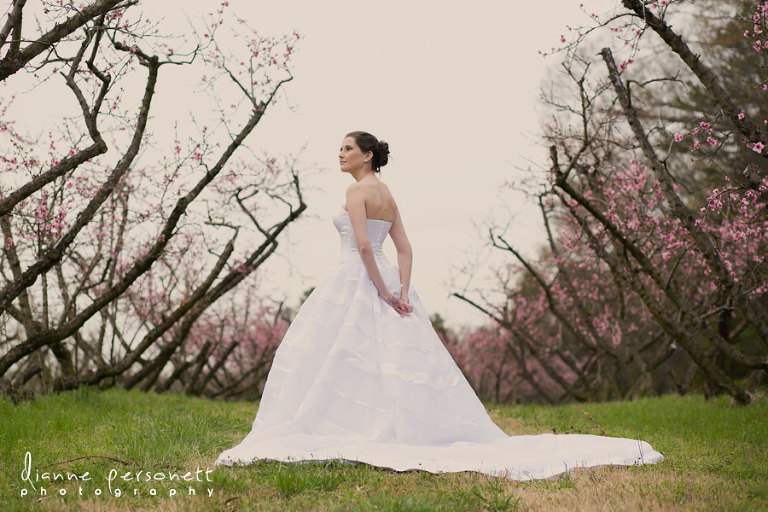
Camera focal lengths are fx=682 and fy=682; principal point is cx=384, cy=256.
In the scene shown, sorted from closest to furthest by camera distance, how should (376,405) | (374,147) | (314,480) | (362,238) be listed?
(314,480) < (376,405) < (362,238) < (374,147)

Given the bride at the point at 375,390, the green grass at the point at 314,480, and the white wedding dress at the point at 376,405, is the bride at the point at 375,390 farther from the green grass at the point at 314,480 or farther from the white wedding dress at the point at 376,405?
the green grass at the point at 314,480

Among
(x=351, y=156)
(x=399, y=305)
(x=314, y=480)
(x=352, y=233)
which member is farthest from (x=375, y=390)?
(x=351, y=156)

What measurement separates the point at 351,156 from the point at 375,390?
185 centimetres

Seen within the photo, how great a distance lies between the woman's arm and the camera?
17.0 feet

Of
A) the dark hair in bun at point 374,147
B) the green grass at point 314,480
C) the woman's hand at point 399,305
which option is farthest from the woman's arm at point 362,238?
the green grass at point 314,480

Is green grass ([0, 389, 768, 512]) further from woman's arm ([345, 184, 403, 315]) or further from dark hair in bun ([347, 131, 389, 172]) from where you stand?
dark hair in bun ([347, 131, 389, 172])

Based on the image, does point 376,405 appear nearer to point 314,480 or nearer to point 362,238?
point 314,480

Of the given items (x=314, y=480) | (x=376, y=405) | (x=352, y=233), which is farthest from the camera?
(x=352, y=233)

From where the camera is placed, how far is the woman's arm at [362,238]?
17.0 feet

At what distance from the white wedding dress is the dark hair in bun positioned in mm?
546

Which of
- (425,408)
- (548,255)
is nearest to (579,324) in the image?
(548,255)

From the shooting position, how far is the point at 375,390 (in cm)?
493

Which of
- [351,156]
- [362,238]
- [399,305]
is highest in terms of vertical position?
[351,156]

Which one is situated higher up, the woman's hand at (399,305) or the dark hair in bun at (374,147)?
the dark hair in bun at (374,147)
